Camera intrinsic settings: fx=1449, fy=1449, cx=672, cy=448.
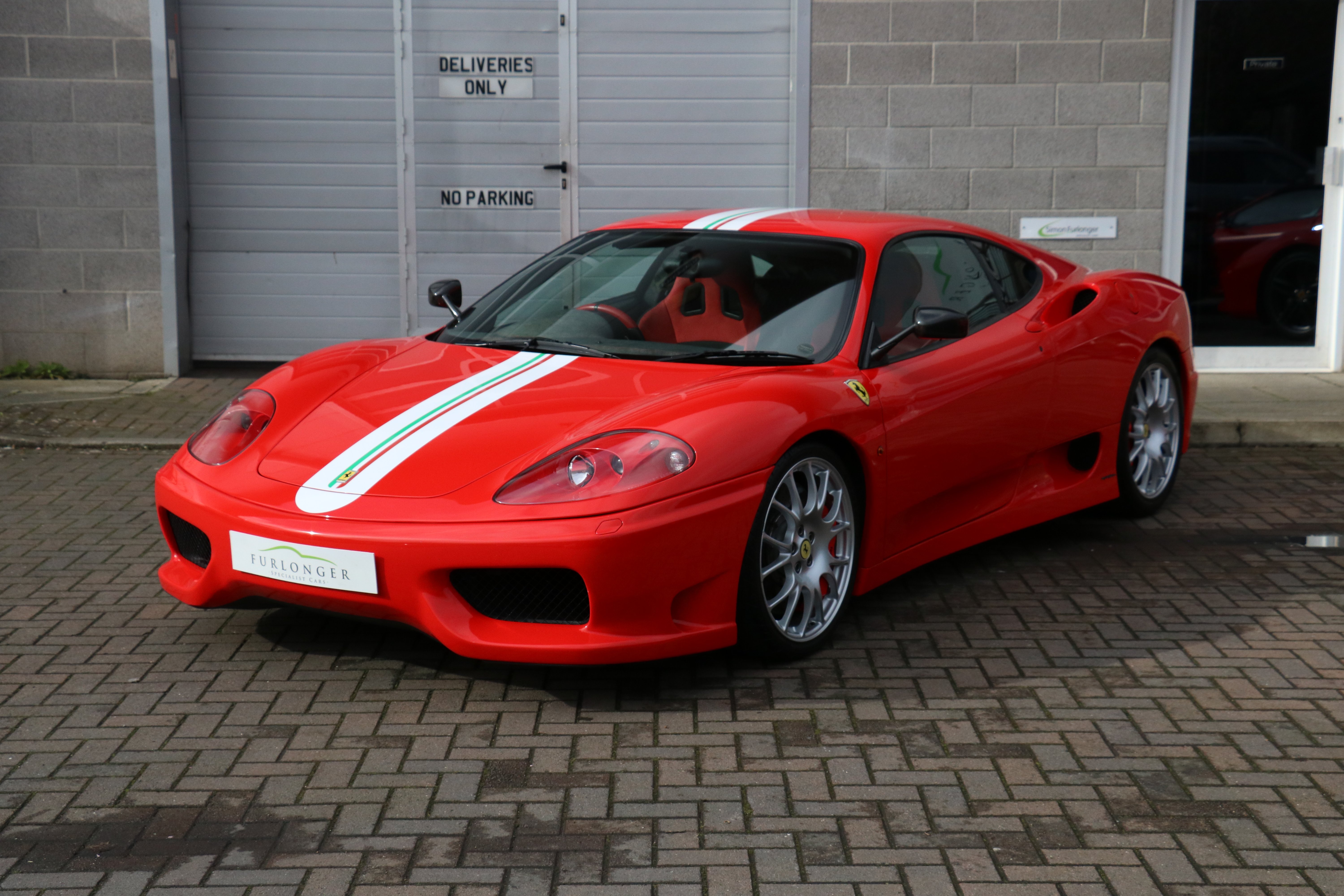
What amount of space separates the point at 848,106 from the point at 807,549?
5779 millimetres

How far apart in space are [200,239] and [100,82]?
45.7 inches

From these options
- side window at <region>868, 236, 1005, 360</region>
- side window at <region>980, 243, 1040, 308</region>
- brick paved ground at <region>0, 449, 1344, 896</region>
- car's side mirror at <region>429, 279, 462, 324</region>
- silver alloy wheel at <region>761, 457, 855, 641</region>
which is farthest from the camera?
car's side mirror at <region>429, 279, 462, 324</region>

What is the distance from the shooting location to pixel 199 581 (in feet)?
13.6

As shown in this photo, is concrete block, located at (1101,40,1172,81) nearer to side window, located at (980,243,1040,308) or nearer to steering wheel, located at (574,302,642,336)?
side window, located at (980,243,1040,308)

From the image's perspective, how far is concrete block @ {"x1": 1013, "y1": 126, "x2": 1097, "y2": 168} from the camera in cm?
944

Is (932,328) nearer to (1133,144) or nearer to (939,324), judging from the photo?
(939,324)

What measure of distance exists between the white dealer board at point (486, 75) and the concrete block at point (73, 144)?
2.14m

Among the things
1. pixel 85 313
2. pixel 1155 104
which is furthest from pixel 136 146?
pixel 1155 104

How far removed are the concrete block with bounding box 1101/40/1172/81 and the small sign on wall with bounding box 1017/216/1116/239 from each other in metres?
0.90

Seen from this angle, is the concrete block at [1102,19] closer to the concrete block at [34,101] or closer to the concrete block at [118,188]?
the concrete block at [118,188]

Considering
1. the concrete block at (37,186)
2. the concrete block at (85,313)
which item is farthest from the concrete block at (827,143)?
the concrete block at (37,186)

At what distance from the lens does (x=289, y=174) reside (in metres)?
9.72

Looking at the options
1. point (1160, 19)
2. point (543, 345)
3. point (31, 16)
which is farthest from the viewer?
point (1160, 19)

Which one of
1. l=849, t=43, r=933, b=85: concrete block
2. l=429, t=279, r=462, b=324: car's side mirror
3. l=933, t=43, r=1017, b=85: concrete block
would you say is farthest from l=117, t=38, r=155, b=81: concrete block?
l=933, t=43, r=1017, b=85: concrete block
